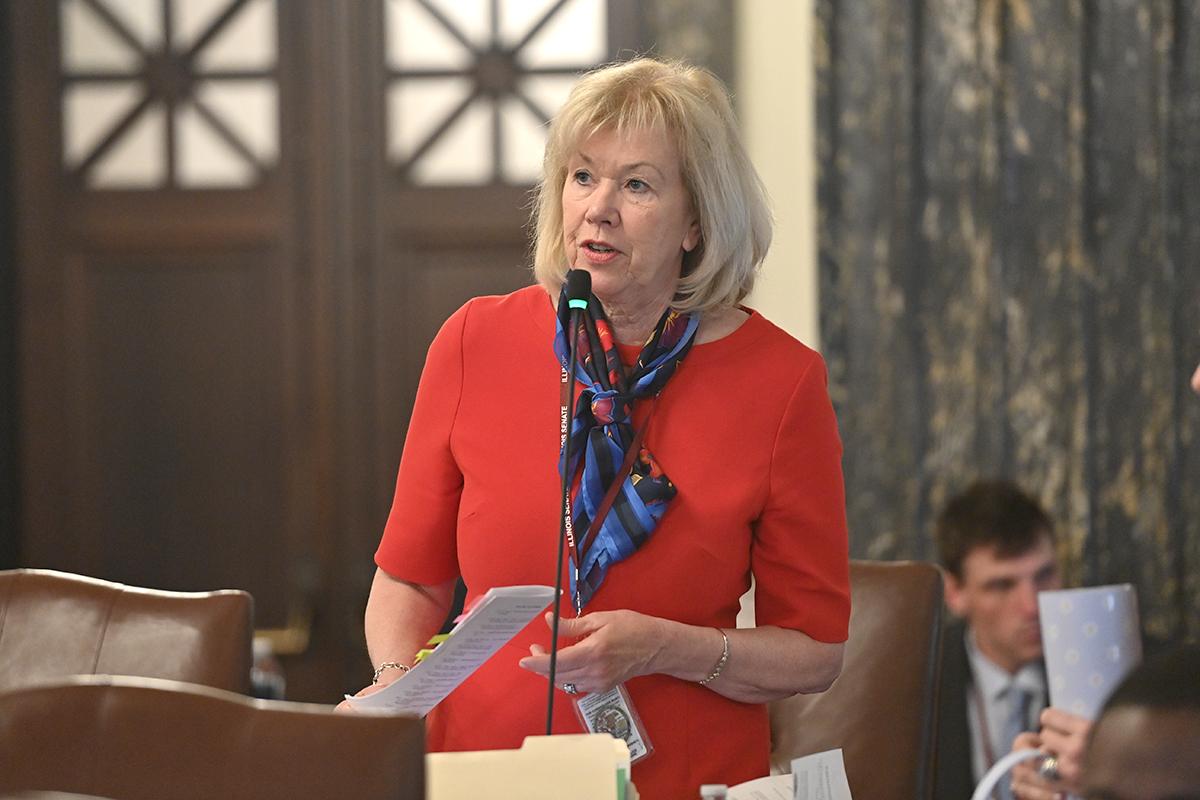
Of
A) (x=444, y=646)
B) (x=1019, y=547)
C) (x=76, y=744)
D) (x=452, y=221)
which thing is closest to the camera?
(x=76, y=744)

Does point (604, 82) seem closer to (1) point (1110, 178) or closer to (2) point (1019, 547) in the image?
(2) point (1019, 547)

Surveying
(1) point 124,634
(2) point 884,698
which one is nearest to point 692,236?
(2) point 884,698

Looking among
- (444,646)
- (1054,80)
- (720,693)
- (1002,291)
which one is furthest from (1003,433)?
(444,646)

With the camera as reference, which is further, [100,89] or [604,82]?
[100,89]

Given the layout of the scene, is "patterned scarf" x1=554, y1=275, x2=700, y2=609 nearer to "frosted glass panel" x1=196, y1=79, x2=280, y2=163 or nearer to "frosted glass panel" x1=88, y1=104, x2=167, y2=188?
"frosted glass panel" x1=196, y1=79, x2=280, y2=163

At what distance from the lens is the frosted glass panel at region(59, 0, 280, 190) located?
152 inches

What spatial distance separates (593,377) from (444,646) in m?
0.51

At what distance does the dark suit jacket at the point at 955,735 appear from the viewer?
2.50 m

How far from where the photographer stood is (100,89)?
12.7ft

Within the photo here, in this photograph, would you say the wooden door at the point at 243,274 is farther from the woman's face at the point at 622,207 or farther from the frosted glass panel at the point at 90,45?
the woman's face at the point at 622,207

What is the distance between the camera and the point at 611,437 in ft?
5.09

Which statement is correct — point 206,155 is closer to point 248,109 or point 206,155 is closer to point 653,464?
point 248,109

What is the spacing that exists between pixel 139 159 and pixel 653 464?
9.52ft

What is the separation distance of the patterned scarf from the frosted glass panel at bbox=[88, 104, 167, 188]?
8.85 feet
